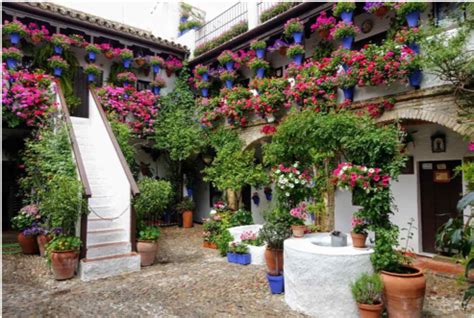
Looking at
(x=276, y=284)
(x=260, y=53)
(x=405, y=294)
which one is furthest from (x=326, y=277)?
(x=260, y=53)

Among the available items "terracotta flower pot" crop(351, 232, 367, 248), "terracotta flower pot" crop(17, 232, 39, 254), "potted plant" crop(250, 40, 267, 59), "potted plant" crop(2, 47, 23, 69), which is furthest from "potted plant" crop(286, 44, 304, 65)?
"terracotta flower pot" crop(17, 232, 39, 254)

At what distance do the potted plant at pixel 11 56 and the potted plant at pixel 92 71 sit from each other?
1977mm

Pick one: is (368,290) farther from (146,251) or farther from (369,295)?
(146,251)

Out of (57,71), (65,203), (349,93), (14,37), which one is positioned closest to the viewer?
(65,203)

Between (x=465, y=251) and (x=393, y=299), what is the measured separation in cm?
121

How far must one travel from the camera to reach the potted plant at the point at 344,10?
791 cm

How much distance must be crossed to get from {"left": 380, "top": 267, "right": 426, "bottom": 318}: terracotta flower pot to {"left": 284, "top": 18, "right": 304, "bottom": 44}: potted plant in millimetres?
7011

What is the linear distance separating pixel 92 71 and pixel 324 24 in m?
7.71

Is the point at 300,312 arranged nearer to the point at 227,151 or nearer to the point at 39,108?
the point at 227,151

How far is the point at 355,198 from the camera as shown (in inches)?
192

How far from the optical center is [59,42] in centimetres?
1039

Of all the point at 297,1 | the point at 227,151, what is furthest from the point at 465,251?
the point at 297,1

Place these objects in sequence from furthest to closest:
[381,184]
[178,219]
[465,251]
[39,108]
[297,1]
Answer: [178,219], [297,1], [39,108], [381,184], [465,251]

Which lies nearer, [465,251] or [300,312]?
[465,251]
